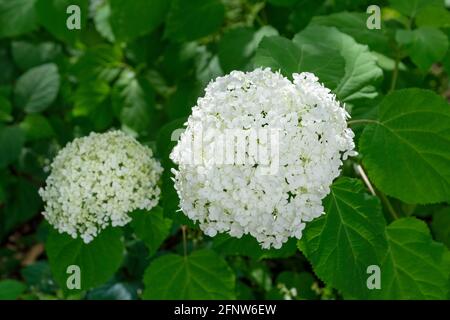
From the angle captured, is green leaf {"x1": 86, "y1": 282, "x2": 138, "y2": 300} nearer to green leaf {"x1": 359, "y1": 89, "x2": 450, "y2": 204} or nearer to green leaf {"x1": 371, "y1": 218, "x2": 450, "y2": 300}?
green leaf {"x1": 371, "y1": 218, "x2": 450, "y2": 300}

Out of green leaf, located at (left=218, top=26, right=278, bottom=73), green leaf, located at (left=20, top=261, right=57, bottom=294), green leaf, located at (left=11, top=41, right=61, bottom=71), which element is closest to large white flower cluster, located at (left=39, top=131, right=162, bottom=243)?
green leaf, located at (left=218, top=26, right=278, bottom=73)

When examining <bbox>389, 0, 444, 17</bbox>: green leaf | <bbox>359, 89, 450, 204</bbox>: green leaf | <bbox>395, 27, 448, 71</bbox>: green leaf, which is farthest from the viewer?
<bbox>389, 0, 444, 17</bbox>: green leaf

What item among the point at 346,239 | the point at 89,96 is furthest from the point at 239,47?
the point at 346,239

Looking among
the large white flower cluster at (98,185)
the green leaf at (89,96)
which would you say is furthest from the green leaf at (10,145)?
the large white flower cluster at (98,185)

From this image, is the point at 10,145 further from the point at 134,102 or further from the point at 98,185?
the point at 98,185

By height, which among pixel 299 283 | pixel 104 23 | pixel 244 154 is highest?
pixel 244 154

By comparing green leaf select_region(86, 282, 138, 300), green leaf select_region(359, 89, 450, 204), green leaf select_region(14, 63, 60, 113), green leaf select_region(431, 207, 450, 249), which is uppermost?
green leaf select_region(359, 89, 450, 204)

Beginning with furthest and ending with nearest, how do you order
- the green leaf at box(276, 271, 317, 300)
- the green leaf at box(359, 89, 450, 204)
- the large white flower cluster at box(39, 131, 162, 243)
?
1. the green leaf at box(276, 271, 317, 300)
2. the large white flower cluster at box(39, 131, 162, 243)
3. the green leaf at box(359, 89, 450, 204)
